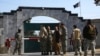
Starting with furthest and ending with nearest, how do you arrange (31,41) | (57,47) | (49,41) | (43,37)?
(31,41), (49,41), (43,37), (57,47)

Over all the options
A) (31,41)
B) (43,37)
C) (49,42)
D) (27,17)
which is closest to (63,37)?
(43,37)

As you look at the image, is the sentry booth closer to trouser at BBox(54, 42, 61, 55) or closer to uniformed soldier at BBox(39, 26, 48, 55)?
uniformed soldier at BBox(39, 26, 48, 55)

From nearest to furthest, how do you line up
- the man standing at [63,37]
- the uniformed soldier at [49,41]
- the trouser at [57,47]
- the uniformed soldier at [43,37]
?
the man standing at [63,37]
the trouser at [57,47]
the uniformed soldier at [43,37]
the uniformed soldier at [49,41]

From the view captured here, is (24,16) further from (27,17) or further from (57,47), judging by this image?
(57,47)

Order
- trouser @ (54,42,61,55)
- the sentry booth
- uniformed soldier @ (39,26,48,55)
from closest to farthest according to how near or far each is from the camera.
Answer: trouser @ (54,42,61,55) < uniformed soldier @ (39,26,48,55) < the sentry booth

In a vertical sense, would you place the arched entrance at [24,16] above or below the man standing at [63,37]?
above

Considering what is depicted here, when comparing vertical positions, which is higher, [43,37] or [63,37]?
[63,37]

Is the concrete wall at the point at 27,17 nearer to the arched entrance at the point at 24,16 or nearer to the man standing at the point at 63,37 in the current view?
the arched entrance at the point at 24,16

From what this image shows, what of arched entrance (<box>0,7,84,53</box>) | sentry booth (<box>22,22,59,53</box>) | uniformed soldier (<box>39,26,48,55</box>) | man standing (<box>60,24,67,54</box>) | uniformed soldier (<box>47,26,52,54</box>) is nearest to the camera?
man standing (<box>60,24,67,54</box>)

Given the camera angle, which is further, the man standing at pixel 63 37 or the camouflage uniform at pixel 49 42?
the camouflage uniform at pixel 49 42

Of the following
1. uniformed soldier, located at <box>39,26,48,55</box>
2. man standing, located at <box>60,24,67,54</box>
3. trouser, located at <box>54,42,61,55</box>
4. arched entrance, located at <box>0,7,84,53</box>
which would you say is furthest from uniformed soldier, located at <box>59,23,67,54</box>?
arched entrance, located at <box>0,7,84,53</box>

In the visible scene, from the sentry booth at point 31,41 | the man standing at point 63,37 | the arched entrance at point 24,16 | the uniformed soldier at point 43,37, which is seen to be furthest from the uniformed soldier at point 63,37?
the arched entrance at point 24,16

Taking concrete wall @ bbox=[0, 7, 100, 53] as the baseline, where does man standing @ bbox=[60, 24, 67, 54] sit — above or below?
below

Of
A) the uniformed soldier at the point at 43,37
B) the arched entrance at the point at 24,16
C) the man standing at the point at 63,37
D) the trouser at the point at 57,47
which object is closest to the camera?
the man standing at the point at 63,37
